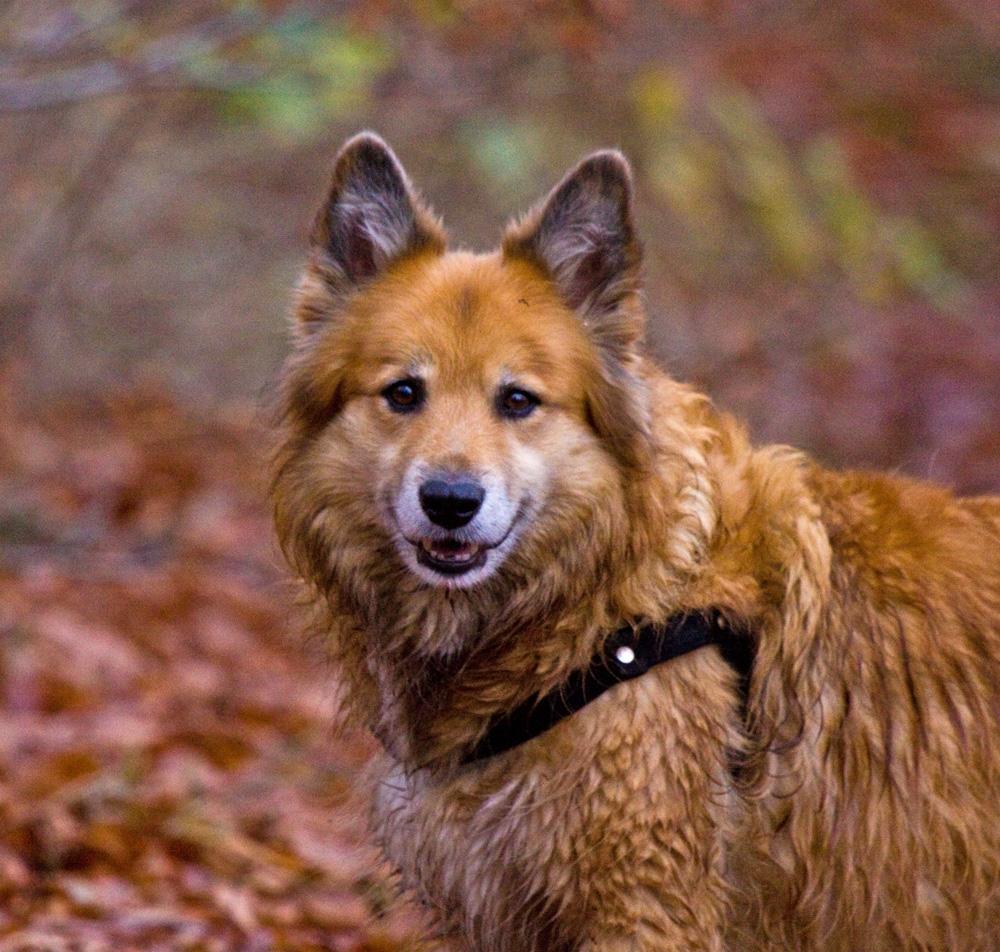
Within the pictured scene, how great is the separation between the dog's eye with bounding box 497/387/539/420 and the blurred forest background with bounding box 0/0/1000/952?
752mm

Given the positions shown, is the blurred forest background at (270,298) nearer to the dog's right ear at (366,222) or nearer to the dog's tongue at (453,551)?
the dog's tongue at (453,551)

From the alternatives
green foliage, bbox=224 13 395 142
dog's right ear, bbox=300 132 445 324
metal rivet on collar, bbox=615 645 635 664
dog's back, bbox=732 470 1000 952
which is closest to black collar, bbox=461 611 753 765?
metal rivet on collar, bbox=615 645 635 664

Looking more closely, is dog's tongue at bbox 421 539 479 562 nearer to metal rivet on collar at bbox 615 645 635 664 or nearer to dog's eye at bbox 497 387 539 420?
dog's eye at bbox 497 387 539 420

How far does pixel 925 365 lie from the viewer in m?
12.0

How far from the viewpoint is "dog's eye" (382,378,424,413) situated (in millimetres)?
3949

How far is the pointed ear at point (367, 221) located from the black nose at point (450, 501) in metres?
0.73

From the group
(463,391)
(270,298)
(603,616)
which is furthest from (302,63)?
(270,298)

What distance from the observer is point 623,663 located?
11.9 ft

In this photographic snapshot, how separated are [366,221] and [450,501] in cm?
87

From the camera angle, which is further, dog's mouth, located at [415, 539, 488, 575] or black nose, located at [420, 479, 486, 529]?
dog's mouth, located at [415, 539, 488, 575]

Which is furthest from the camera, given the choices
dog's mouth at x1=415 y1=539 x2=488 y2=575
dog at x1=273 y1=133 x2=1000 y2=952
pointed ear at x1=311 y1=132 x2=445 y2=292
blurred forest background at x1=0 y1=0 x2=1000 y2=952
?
blurred forest background at x1=0 y1=0 x2=1000 y2=952

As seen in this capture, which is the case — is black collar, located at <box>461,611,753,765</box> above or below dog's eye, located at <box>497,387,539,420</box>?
below

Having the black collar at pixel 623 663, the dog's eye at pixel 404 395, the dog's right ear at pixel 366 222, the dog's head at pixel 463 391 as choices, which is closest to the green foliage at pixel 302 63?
the dog's right ear at pixel 366 222

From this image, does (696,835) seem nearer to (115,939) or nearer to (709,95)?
(115,939)
